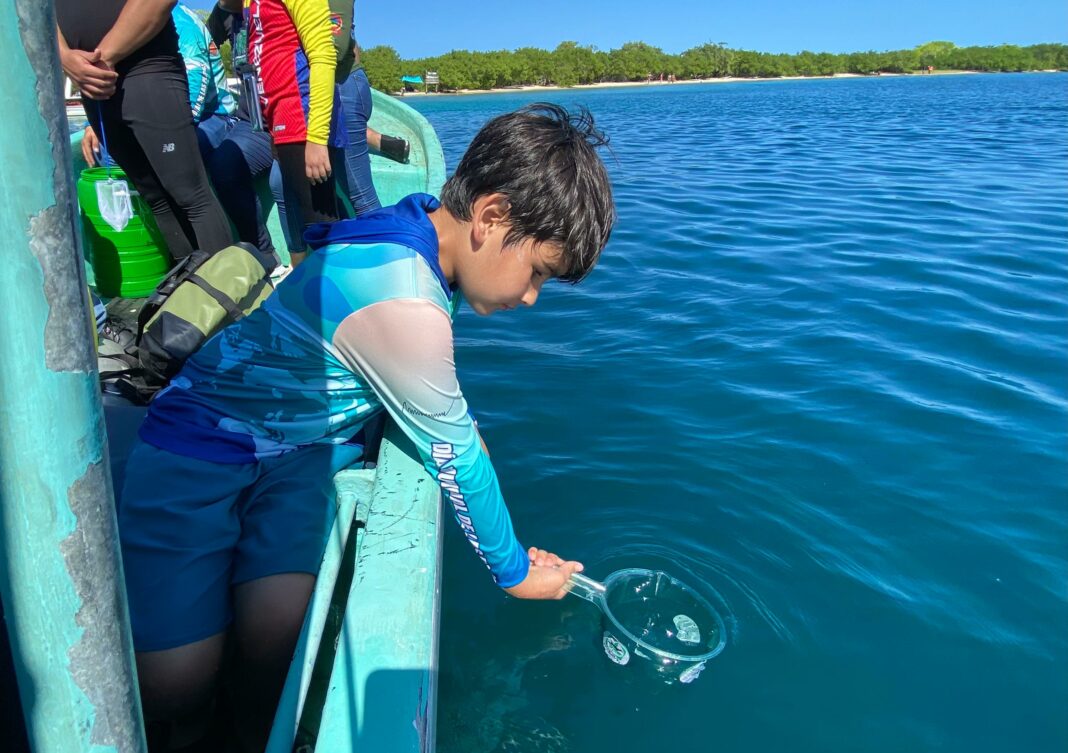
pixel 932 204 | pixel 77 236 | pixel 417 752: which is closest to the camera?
pixel 77 236

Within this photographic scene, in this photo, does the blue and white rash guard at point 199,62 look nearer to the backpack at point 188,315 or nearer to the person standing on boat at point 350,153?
the person standing on boat at point 350,153

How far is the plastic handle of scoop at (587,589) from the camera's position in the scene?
230cm

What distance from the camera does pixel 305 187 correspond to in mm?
3506

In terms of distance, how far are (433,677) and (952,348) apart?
4.02 m

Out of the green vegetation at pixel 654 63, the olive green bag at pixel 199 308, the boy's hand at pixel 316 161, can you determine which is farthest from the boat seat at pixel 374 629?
the green vegetation at pixel 654 63

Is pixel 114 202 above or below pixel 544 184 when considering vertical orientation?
below

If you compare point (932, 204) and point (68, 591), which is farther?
point (932, 204)

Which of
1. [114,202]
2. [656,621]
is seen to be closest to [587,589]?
[656,621]

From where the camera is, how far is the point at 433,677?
1.40m

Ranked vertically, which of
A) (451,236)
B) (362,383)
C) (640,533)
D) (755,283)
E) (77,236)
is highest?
(77,236)

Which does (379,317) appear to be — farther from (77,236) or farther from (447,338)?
(77,236)

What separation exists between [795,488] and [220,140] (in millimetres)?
3508

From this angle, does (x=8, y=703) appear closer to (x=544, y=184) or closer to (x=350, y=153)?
(x=544, y=184)

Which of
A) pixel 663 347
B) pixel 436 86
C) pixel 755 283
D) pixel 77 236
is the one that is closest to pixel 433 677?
pixel 77 236
